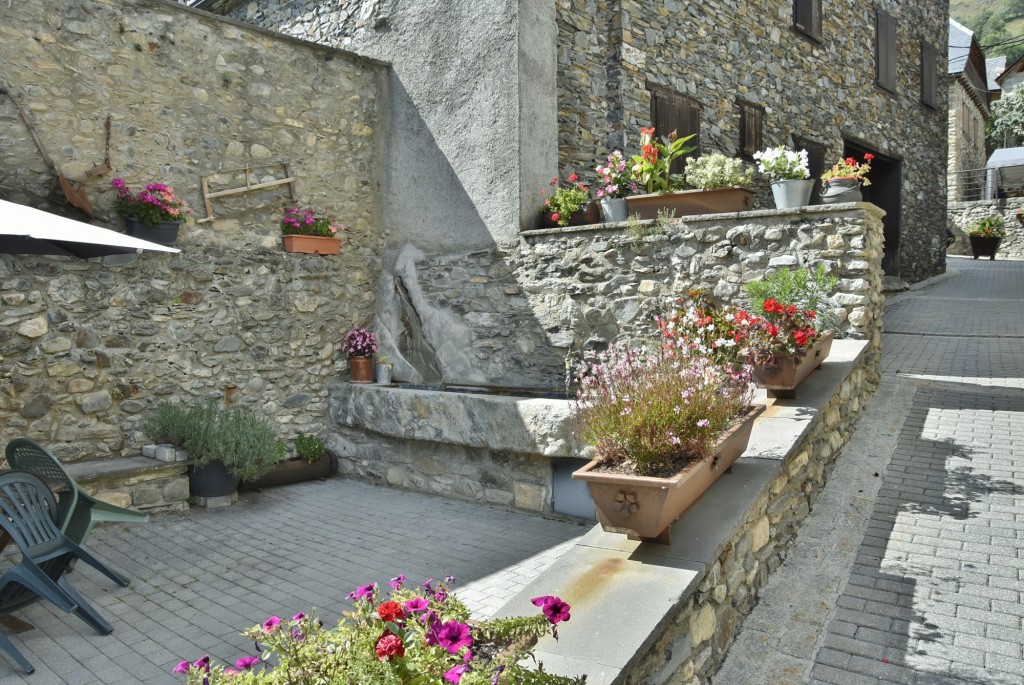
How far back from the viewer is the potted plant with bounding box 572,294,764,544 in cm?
278

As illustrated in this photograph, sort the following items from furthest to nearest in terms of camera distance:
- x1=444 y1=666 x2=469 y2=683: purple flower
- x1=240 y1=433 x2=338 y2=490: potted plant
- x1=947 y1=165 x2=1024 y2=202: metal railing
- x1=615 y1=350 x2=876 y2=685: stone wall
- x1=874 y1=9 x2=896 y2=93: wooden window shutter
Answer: x1=947 y1=165 x2=1024 y2=202: metal railing < x1=874 y1=9 x2=896 y2=93: wooden window shutter < x1=240 y1=433 x2=338 y2=490: potted plant < x1=615 y1=350 x2=876 y2=685: stone wall < x1=444 y1=666 x2=469 y2=683: purple flower

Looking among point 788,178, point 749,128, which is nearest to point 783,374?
point 788,178

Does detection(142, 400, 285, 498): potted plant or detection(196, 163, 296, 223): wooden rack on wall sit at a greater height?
detection(196, 163, 296, 223): wooden rack on wall

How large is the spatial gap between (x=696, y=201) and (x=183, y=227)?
439cm

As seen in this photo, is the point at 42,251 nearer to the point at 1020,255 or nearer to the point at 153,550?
the point at 153,550

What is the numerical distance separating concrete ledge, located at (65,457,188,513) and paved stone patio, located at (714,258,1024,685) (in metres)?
4.54

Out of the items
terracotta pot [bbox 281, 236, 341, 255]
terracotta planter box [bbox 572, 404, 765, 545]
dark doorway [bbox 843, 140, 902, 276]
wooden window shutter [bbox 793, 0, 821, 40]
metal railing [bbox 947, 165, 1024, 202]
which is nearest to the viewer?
terracotta planter box [bbox 572, 404, 765, 545]

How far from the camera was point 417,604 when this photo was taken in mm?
1872

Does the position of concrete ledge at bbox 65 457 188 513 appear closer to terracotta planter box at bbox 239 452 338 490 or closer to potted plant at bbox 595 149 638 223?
terracotta planter box at bbox 239 452 338 490

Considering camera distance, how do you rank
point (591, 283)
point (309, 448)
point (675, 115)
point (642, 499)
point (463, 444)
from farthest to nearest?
point (675, 115)
point (309, 448)
point (591, 283)
point (463, 444)
point (642, 499)

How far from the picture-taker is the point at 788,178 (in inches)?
237

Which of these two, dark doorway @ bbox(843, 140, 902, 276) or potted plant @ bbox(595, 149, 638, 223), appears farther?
dark doorway @ bbox(843, 140, 902, 276)

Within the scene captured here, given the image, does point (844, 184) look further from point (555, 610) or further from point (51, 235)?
point (51, 235)

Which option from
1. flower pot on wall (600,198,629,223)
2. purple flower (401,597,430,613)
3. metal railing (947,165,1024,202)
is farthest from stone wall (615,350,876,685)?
metal railing (947,165,1024,202)
